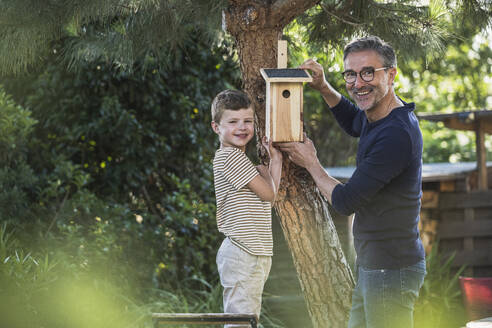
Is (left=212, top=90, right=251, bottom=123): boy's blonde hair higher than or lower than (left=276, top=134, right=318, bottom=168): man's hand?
higher

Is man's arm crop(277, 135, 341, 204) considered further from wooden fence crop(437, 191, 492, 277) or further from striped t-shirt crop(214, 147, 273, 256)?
wooden fence crop(437, 191, 492, 277)

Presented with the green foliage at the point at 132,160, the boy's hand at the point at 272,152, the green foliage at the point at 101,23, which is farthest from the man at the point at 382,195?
the green foliage at the point at 132,160

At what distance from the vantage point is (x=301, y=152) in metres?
2.79

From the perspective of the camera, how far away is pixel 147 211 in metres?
5.55

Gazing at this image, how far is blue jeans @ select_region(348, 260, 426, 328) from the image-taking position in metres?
Result: 2.45

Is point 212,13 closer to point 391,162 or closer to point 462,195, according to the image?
point 391,162

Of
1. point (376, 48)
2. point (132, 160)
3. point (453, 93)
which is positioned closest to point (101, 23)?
point (376, 48)

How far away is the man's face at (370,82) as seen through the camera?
2.59 m

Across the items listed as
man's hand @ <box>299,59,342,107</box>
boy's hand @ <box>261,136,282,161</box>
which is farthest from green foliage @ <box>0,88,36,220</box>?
man's hand @ <box>299,59,342,107</box>

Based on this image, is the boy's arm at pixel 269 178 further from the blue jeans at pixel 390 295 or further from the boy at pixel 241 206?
the blue jeans at pixel 390 295

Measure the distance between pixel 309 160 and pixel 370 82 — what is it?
17.5 inches

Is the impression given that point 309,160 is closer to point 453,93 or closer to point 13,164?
point 13,164

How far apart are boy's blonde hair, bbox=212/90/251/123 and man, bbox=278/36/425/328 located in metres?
0.46

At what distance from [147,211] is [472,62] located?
8898 mm
